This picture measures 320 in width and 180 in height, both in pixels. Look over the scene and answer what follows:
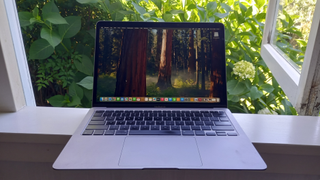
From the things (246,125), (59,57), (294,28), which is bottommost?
(246,125)

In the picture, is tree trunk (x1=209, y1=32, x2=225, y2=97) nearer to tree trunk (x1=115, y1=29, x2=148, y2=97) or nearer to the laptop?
the laptop

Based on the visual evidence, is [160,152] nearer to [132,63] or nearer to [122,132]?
[122,132]

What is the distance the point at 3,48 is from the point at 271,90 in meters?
0.95

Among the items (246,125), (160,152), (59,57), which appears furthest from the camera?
(59,57)

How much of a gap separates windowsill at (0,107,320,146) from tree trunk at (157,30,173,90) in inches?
10.0

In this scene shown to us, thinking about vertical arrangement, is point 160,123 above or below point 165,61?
below

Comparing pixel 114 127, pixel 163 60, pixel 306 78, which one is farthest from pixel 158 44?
pixel 306 78

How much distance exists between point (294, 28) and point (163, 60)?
40 centimetres

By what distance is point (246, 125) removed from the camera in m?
0.60

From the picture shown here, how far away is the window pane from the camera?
533mm

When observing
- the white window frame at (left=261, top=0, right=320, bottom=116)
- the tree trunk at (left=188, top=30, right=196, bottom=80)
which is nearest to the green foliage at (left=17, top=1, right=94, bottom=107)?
the tree trunk at (left=188, top=30, right=196, bottom=80)

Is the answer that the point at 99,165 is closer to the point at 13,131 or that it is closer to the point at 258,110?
the point at 13,131

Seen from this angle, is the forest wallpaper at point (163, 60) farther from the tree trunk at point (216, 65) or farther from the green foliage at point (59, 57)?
the green foliage at point (59, 57)

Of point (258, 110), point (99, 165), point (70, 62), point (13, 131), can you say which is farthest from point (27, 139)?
point (258, 110)
